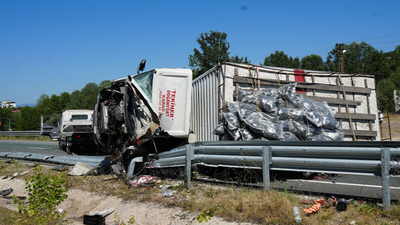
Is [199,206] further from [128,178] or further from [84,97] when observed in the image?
[84,97]

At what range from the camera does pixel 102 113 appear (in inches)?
292

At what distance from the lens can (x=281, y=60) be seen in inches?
1914

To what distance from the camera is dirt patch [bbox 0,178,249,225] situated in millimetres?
4164

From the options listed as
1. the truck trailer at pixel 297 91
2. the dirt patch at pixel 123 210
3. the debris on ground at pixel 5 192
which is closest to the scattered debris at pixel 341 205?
the dirt patch at pixel 123 210

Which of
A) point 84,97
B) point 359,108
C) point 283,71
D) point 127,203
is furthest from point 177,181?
point 84,97

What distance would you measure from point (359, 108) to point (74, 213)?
7.71 metres

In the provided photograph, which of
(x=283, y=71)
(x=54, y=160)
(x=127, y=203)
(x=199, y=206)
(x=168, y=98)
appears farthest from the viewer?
(x=54, y=160)

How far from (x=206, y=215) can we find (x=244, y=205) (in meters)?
0.52

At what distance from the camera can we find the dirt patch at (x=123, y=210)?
4.16 metres

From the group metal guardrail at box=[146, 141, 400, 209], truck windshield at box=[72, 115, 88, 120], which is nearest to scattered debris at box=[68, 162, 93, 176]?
metal guardrail at box=[146, 141, 400, 209]

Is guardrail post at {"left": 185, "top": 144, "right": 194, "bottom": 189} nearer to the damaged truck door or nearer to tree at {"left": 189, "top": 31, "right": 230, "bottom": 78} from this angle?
the damaged truck door

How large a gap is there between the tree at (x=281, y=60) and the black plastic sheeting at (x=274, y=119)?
4174 cm

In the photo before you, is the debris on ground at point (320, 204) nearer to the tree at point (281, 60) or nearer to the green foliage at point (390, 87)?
the green foliage at point (390, 87)

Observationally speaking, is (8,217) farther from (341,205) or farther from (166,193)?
(341,205)
